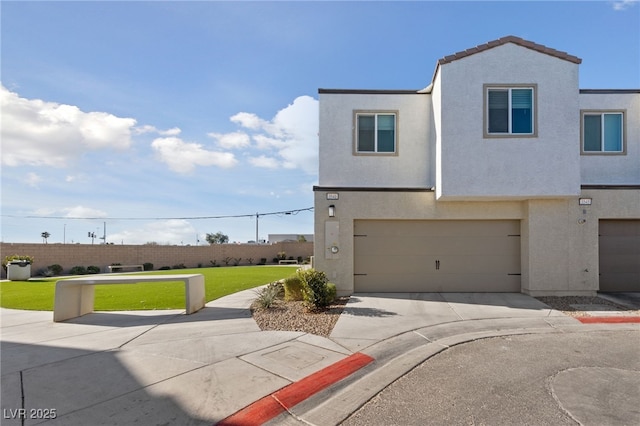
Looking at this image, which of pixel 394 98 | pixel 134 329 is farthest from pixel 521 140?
pixel 134 329

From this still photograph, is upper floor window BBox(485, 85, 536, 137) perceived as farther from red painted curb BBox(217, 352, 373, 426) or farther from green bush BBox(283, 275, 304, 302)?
red painted curb BBox(217, 352, 373, 426)

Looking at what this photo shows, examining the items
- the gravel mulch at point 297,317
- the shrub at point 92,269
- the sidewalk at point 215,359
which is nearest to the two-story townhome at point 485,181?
the gravel mulch at point 297,317

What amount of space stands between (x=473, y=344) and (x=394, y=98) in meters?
8.62

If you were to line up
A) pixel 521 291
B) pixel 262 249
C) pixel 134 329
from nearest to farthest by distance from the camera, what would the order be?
pixel 134 329
pixel 521 291
pixel 262 249

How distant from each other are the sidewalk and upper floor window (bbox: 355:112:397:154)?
5538 millimetres

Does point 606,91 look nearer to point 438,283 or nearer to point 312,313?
point 438,283

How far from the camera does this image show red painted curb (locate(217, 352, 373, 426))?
154 inches

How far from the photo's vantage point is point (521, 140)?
34.3 feet

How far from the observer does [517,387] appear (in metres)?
4.75

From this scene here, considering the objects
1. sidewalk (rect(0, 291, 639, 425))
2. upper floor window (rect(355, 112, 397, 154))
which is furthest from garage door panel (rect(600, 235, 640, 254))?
upper floor window (rect(355, 112, 397, 154))

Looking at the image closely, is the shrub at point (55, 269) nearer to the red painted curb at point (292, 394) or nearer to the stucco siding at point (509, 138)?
the red painted curb at point (292, 394)

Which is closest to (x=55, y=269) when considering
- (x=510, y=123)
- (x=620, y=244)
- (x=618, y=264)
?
(x=510, y=123)

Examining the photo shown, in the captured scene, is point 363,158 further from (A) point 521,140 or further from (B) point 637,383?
(B) point 637,383

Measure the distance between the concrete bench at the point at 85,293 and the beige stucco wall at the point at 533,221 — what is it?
3903 millimetres
